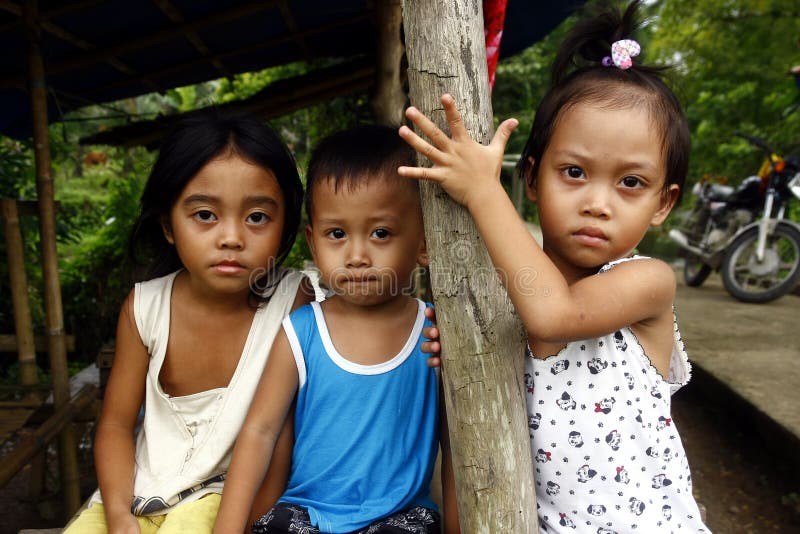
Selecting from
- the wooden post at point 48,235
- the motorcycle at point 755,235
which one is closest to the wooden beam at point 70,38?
the wooden post at point 48,235

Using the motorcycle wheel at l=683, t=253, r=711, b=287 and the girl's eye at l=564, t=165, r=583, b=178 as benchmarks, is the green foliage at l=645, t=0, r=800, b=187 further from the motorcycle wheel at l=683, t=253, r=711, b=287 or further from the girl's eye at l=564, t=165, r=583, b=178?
the girl's eye at l=564, t=165, r=583, b=178

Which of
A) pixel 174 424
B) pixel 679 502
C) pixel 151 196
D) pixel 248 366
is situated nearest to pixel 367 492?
pixel 248 366

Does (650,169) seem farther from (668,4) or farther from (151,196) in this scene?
(668,4)

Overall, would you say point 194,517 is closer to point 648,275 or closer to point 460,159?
point 460,159

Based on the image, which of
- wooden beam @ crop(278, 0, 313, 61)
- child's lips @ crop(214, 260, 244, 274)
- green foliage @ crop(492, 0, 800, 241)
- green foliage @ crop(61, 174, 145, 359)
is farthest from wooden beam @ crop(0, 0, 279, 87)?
green foliage @ crop(492, 0, 800, 241)

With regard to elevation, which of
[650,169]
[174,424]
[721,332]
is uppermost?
[650,169]

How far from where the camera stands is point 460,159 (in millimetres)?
1077

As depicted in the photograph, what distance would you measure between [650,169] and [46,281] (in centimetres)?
260

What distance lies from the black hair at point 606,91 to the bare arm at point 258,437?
2.65 ft

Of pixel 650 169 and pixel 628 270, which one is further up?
pixel 650 169

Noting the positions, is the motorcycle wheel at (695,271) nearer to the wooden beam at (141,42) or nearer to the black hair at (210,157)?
the wooden beam at (141,42)

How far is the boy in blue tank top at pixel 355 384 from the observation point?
55.7 inches

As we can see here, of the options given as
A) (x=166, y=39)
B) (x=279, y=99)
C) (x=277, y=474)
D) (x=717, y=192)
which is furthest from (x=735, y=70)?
(x=277, y=474)

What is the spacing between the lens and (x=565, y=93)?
132 centimetres
